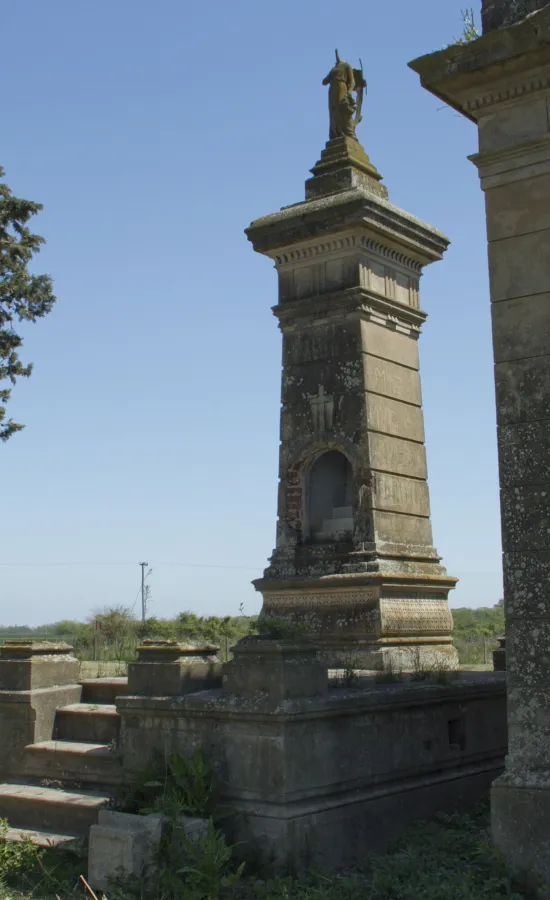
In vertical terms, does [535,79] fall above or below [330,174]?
below

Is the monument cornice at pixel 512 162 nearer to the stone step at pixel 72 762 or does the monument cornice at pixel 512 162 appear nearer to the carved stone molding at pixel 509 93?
the carved stone molding at pixel 509 93

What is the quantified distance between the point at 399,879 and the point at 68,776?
3371mm

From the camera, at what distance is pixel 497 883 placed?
6.34 metres

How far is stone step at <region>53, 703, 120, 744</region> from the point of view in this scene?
30.5 ft

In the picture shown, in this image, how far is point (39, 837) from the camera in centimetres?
814

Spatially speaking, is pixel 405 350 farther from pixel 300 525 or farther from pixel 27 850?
pixel 27 850

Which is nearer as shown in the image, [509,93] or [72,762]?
[509,93]

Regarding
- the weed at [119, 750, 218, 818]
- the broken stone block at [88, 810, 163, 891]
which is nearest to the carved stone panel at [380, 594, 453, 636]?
the weed at [119, 750, 218, 818]

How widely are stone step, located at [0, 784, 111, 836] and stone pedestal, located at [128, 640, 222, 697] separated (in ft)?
3.14

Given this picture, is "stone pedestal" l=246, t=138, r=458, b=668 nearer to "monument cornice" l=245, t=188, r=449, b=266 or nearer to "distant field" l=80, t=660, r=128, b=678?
"monument cornice" l=245, t=188, r=449, b=266

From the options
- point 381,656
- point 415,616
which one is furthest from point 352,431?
point 381,656

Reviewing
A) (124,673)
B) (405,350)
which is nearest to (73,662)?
(124,673)

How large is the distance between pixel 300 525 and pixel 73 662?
3.17 meters

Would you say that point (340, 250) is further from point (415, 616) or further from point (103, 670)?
point (103, 670)
